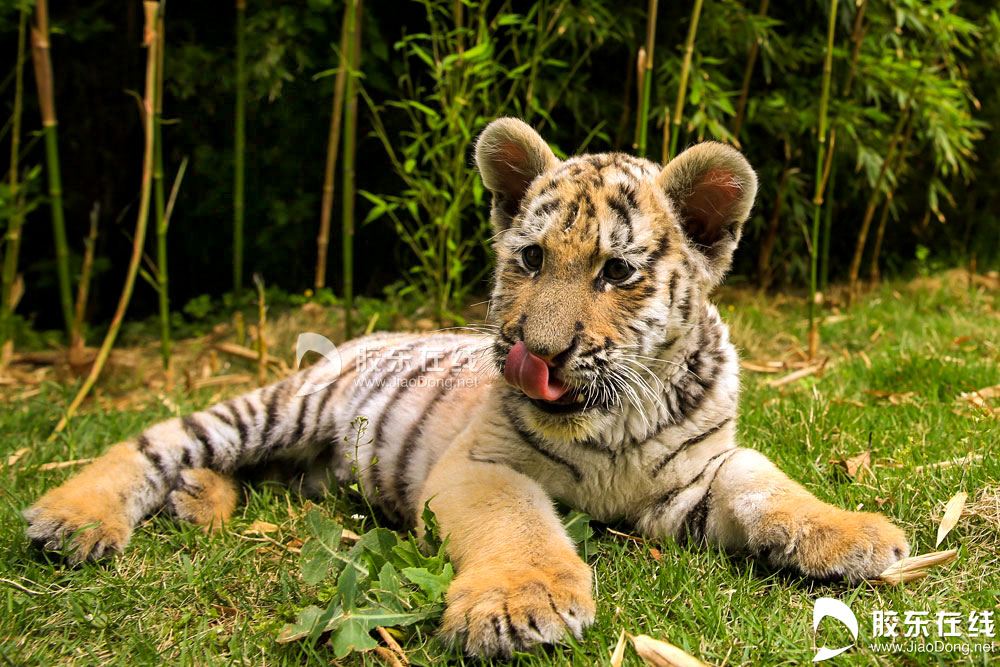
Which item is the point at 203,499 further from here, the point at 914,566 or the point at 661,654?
the point at 914,566

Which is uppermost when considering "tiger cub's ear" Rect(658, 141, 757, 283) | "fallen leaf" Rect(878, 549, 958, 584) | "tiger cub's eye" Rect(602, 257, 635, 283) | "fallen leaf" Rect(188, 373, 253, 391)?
"tiger cub's ear" Rect(658, 141, 757, 283)

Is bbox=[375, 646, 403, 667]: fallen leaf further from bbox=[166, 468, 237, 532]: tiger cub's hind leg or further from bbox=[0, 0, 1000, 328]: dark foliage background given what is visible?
bbox=[0, 0, 1000, 328]: dark foliage background

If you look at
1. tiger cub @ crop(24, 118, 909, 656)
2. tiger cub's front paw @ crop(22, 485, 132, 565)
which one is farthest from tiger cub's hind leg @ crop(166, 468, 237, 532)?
tiger cub's front paw @ crop(22, 485, 132, 565)

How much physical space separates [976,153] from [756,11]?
3286mm

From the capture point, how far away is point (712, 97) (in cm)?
509

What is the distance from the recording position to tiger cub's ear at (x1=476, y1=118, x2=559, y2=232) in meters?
2.73

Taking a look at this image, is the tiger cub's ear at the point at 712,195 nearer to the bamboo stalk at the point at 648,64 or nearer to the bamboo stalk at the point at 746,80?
the bamboo stalk at the point at 648,64

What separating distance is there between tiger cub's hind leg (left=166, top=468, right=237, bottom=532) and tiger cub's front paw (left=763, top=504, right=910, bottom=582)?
1891 mm

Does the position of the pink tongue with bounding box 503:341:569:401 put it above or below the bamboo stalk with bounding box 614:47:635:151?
below

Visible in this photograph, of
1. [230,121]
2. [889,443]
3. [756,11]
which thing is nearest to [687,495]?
[889,443]

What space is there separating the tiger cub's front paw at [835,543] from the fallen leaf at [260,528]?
5.52ft

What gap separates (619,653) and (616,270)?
1.12 m

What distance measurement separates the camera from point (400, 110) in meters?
6.31

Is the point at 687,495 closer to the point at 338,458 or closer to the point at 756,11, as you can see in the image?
the point at 338,458
